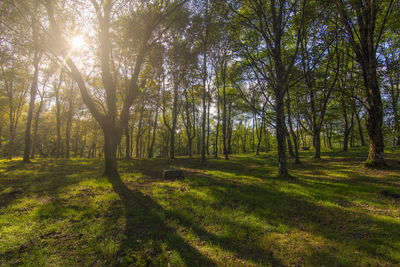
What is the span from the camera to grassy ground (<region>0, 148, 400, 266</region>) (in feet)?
12.3

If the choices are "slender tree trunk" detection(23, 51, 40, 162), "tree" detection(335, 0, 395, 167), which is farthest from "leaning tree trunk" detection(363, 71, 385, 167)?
"slender tree trunk" detection(23, 51, 40, 162)

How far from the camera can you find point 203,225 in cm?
519

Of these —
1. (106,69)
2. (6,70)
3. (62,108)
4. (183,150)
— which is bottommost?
(183,150)

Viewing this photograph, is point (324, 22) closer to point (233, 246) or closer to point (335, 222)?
point (335, 222)

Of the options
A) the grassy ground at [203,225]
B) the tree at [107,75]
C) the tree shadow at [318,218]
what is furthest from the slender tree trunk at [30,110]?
the tree shadow at [318,218]

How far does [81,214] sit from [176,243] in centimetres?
381

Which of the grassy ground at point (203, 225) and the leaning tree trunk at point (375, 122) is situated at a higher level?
the leaning tree trunk at point (375, 122)

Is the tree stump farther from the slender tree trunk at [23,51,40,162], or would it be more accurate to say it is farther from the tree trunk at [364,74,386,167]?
the slender tree trunk at [23,51,40,162]

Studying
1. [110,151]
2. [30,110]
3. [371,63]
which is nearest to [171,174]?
[110,151]

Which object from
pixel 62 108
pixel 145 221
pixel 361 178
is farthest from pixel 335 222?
pixel 62 108

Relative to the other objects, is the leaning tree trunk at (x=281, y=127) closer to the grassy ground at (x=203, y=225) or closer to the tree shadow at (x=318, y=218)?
the grassy ground at (x=203, y=225)

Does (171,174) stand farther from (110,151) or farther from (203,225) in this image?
(203,225)

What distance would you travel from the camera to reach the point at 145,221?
5.44m

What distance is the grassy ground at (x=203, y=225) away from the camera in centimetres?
374
